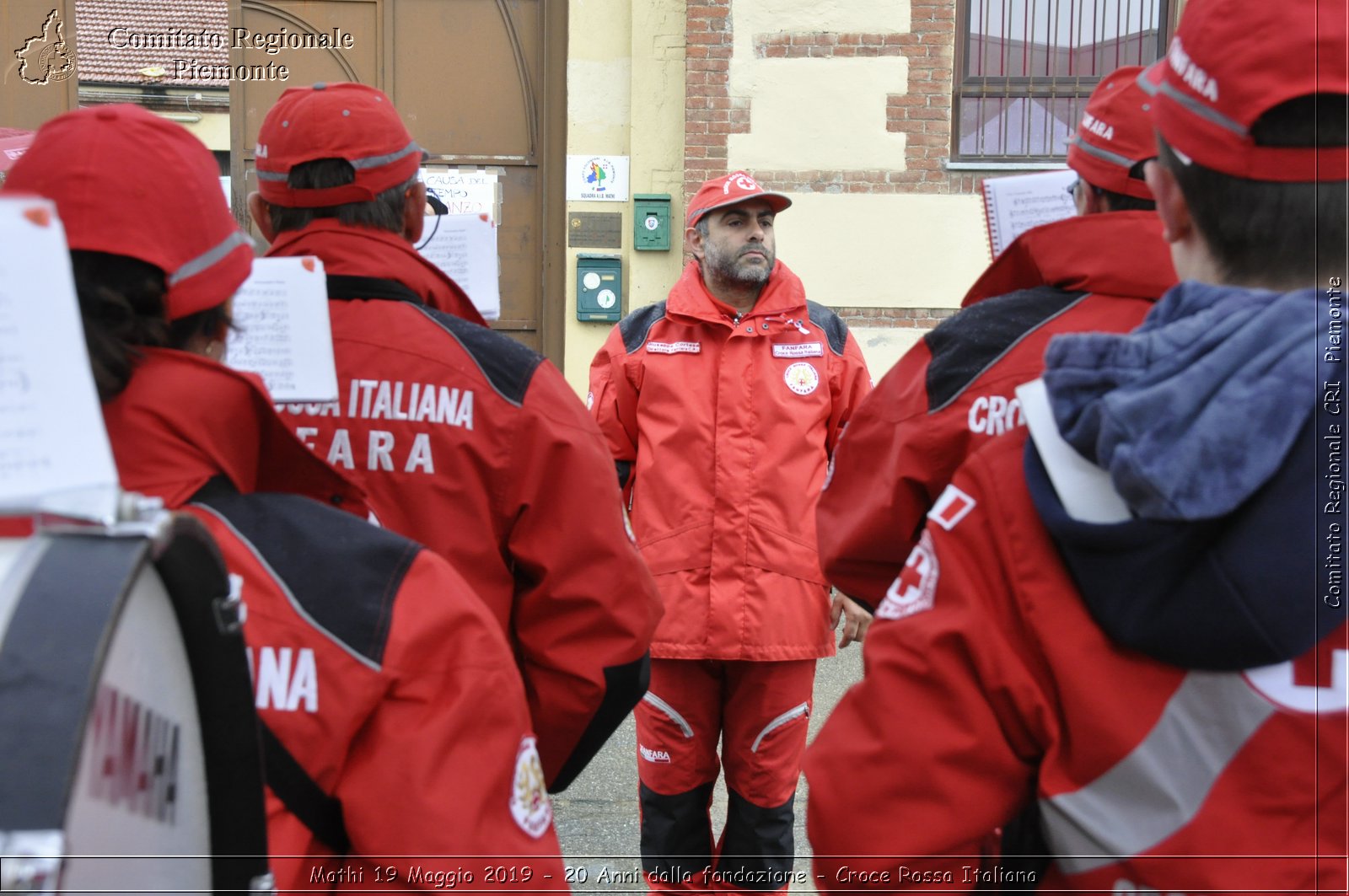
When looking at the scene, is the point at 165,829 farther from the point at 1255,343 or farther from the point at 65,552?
the point at 1255,343

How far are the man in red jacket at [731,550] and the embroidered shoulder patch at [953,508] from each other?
9.21 ft

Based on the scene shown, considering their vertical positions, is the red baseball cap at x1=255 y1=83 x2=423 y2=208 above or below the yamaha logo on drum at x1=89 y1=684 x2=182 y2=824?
above

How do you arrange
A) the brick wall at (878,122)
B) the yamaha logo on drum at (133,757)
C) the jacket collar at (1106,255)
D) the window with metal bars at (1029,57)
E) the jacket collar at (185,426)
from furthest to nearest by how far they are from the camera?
the window with metal bars at (1029,57) < the brick wall at (878,122) < the jacket collar at (1106,255) < the jacket collar at (185,426) < the yamaha logo on drum at (133,757)

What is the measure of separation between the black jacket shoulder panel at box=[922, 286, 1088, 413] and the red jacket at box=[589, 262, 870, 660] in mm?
1941

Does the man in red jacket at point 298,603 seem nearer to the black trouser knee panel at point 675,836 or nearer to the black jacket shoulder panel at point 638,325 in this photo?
the black trouser knee panel at point 675,836

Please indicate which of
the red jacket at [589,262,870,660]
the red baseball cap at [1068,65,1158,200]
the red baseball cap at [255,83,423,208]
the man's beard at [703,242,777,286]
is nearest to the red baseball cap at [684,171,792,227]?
the man's beard at [703,242,777,286]

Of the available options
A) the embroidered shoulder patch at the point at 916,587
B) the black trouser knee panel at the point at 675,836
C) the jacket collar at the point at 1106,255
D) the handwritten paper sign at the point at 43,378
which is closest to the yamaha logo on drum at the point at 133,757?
the handwritten paper sign at the point at 43,378

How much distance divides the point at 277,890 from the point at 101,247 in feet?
2.30

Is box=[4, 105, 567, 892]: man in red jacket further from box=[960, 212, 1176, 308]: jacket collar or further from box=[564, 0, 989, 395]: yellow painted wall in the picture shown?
box=[564, 0, 989, 395]: yellow painted wall

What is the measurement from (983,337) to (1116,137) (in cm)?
40

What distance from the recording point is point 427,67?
823 cm

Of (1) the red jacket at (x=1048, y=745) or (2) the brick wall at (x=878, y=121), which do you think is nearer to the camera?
(1) the red jacket at (x=1048, y=745)

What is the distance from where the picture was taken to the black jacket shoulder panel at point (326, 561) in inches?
58.7

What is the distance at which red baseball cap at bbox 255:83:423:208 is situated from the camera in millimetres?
2518
